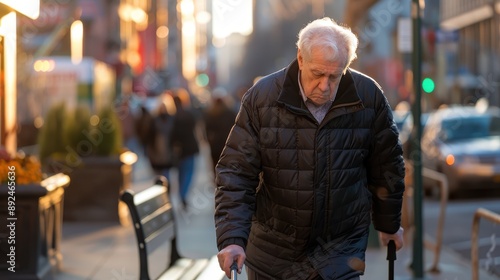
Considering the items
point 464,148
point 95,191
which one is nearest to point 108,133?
point 95,191

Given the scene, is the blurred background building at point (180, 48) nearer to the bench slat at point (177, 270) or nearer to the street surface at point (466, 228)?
the street surface at point (466, 228)

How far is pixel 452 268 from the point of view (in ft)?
33.5

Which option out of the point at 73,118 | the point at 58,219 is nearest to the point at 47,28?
the point at 73,118

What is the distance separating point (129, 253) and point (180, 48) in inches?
3788

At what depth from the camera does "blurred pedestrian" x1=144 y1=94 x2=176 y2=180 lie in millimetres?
16141

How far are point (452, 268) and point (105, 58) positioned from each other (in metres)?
39.4

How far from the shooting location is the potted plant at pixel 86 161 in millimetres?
14250

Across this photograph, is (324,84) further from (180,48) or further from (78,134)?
(180,48)

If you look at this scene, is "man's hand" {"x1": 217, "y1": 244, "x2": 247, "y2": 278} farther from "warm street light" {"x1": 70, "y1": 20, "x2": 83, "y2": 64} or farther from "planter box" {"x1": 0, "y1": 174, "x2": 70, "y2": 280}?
"warm street light" {"x1": 70, "y1": 20, "x2": 83, "y2": 64}

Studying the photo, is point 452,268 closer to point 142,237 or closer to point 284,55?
point 142,237

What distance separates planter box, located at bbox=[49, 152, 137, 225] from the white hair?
10.0 meters

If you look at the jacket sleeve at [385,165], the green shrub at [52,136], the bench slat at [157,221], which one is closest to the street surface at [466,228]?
the bench slat at [157,221]

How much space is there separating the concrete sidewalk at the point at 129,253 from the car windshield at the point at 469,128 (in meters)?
6.09

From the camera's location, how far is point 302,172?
4508 mm
